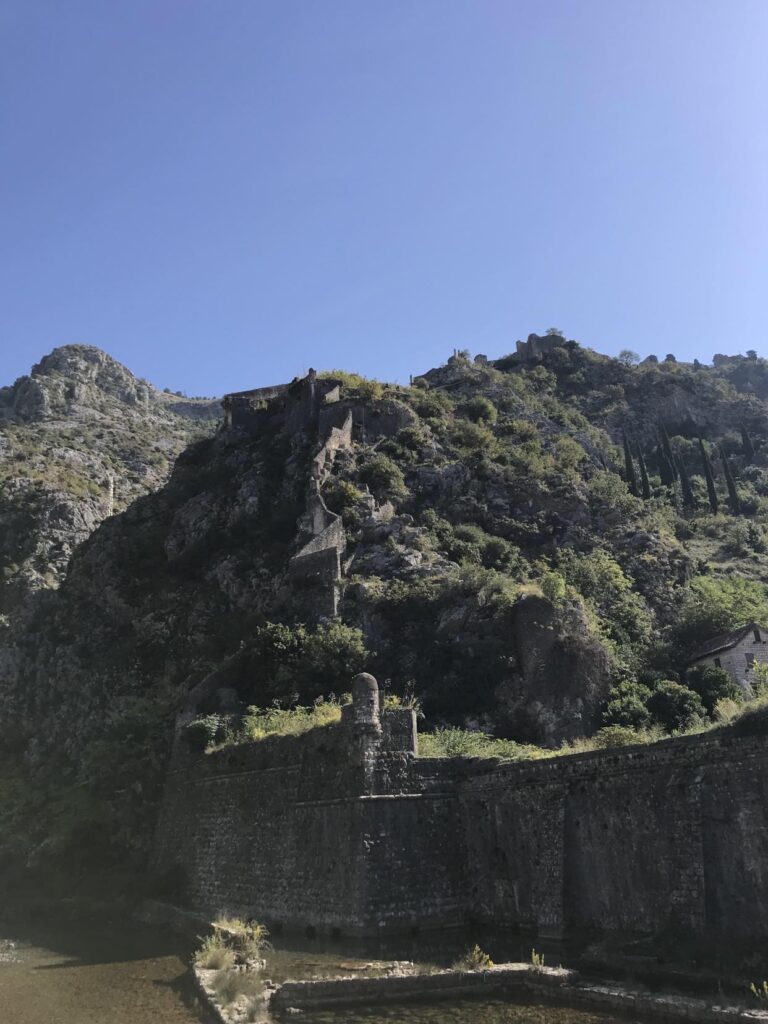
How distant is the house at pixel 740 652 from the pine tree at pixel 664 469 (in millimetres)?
41913

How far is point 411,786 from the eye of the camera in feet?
71.6

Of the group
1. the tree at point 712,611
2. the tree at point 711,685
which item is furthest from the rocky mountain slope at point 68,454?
the tree at point 711,685

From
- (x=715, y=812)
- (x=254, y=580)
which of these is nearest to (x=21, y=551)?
(x=254, y=580)

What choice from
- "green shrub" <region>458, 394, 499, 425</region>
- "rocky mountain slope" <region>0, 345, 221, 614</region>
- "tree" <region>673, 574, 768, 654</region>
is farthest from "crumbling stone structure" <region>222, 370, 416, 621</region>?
"tree" <region>673, 574, 768, 654</region>

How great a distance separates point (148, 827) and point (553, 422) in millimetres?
49849

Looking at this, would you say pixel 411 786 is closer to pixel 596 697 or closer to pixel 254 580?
pixel 596 697

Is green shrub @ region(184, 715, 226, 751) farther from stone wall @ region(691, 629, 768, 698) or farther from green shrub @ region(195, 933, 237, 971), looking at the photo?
stone wall @ region(691, 629, 768, 698)

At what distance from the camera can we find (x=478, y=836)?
21.2m

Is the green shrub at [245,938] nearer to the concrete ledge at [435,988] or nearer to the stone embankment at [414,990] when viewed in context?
the stone embankment at [414,990]

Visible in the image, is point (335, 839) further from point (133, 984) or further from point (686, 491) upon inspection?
point (686, 491)

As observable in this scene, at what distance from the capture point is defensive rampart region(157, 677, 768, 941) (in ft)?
50.8

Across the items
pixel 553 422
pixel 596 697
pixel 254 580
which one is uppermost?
pixel 553 422

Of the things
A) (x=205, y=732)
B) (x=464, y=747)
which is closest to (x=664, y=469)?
(x=464, y=747)

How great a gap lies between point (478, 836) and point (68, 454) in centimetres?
6661
